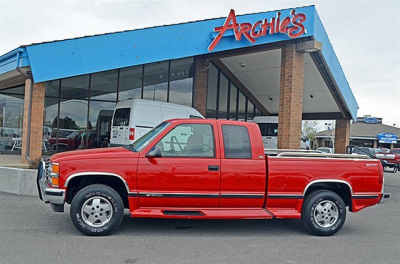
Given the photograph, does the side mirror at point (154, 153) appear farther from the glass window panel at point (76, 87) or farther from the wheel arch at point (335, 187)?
the glass window panel at point (76, 87)

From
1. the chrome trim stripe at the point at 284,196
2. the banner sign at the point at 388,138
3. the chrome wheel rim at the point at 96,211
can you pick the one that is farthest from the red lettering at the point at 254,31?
the banner sign at the point at 388,138

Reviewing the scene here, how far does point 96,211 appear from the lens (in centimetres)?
590

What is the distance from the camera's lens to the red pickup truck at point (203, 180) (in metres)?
5.89

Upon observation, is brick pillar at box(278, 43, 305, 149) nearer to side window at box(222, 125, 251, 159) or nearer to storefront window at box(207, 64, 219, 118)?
storefront window at box(207, 64, 219, 118)

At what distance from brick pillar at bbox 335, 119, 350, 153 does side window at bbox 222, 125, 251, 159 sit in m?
17.1

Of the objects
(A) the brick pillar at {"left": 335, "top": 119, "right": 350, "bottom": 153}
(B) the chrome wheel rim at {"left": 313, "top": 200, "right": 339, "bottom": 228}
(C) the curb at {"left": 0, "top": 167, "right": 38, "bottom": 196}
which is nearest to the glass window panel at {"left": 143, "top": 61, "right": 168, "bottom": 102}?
(C) the curb at {"left": 0, "top": 167, "right": 38, "bottom": 196}

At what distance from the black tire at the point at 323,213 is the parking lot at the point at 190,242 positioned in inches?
6.4

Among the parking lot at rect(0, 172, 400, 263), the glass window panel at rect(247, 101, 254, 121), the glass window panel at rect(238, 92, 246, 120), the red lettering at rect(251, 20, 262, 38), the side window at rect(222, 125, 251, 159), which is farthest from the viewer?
the glass window panel at rect(247, 101, 254, 121)

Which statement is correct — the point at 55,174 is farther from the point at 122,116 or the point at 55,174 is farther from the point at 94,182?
the point at 122,116

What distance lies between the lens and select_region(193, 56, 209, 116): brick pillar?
61.9ft

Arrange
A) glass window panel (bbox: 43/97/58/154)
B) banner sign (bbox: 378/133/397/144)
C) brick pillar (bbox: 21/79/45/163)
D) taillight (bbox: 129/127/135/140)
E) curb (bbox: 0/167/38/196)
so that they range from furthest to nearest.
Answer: banner sign (bbox: 378/133/397/144), glass window panel (bbox: 43/97/58/154), taillight (bbox: 129/127/135/140), brick pillar (bbox: 21/79/45/163), curb (bbox: 0/167/38/196)

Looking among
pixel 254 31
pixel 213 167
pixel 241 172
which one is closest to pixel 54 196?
pixel 213 167

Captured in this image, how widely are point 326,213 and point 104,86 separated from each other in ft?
44.0

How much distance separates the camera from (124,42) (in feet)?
42.1
